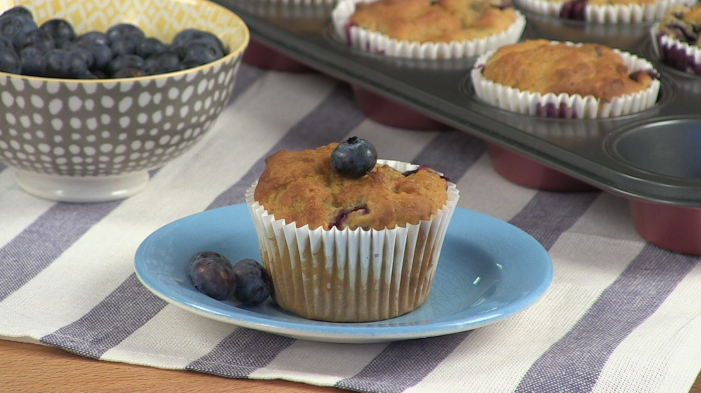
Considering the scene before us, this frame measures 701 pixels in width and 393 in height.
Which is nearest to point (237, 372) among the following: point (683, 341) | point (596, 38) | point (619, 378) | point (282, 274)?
point (282, 274)

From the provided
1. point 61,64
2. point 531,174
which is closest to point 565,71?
point 531,174

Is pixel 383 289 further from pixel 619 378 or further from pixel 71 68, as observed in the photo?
pixel 71 68

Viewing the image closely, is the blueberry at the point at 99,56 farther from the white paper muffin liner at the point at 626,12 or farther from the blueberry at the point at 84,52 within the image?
the white paper muffin liner at the point at 626,12

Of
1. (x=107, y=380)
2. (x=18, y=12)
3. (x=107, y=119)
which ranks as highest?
(x=18, y=12)

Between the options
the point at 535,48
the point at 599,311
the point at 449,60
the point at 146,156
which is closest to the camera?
the point at 599,311

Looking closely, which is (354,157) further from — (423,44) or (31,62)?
(423,44)

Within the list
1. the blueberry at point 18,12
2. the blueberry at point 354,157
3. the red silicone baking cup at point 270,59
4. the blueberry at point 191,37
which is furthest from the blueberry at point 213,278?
the red silicone baking cup at point 270,59

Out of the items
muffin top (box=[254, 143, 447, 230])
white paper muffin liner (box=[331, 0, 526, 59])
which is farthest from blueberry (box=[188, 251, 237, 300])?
white paper muffin liner (box=[331, 0, 526, 59])

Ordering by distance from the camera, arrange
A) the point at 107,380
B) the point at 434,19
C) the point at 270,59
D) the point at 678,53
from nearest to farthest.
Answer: the point at 107,380 → the point at 678,53 → the point at 434,19 → the point at 270,59
